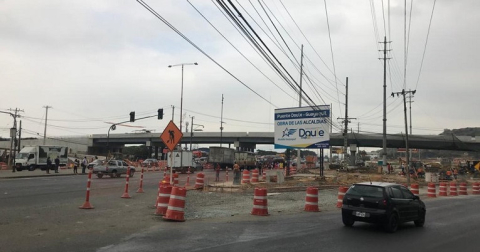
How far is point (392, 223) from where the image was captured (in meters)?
11.5

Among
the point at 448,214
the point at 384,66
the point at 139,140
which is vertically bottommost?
the point at 448,214

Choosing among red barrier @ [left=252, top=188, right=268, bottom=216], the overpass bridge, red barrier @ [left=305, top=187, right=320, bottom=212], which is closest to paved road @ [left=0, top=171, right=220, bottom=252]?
red barrier @ [left=252, top=188, right=268, bottom=216]

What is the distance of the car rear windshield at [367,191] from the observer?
1191 centimetres

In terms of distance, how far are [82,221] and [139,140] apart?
112 m

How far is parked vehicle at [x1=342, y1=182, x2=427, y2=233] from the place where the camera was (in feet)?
37.7

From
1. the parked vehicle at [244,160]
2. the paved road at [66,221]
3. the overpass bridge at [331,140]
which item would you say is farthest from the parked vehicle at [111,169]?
the overpass bridge at [331,140]

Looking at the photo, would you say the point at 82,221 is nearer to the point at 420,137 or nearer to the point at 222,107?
the point at 222,107

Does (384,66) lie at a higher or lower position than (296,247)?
higher

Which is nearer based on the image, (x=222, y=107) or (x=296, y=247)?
(x=296, y=247)

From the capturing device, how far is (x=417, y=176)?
50375mm

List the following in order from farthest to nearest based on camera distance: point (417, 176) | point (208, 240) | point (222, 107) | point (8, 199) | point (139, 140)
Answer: point (139, 140) → point (222, 107) → point (417, 176) → point (8, 199) → point (208, 240)

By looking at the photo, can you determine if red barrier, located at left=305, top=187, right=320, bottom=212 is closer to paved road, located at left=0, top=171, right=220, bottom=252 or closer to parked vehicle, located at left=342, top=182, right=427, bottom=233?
parked vehicle, located at left=342, top=182, right=427, bottom=233

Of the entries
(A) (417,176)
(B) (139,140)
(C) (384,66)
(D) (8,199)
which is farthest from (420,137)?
(D) (8,199)

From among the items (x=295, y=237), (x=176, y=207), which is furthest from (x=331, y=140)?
(x=295, y=237)
